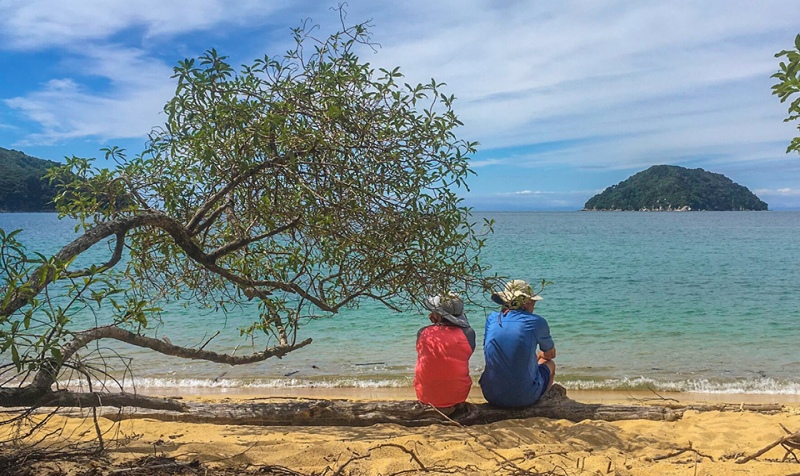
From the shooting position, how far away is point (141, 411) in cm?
613

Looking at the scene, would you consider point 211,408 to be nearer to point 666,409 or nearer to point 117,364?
point 666,409

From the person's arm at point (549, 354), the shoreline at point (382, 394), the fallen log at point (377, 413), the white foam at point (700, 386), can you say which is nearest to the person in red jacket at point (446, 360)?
the fallen log at point (377, 413)

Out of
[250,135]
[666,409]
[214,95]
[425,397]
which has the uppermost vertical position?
[214,95]

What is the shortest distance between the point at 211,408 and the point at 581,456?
141 inches

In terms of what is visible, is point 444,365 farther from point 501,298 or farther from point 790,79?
point 790,79

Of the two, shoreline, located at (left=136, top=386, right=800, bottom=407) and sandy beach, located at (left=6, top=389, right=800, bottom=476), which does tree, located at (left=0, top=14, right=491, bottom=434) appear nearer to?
sandy beach, located at (left=6, top=389, right=800, bottom=476)

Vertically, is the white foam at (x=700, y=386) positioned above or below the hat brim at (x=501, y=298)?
below

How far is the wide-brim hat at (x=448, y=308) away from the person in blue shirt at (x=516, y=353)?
0.34m

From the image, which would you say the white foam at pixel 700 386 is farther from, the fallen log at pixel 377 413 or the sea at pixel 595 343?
the fallen log at pixel 377 413

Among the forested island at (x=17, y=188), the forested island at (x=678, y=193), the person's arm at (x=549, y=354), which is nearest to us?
the person's arm at (x=549, y=354)

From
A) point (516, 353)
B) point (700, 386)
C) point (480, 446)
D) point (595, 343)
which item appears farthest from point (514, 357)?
point (595, 343)

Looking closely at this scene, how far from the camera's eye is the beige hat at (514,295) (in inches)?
211

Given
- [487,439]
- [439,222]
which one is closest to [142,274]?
[439,222]

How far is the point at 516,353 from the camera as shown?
5.76 meters
